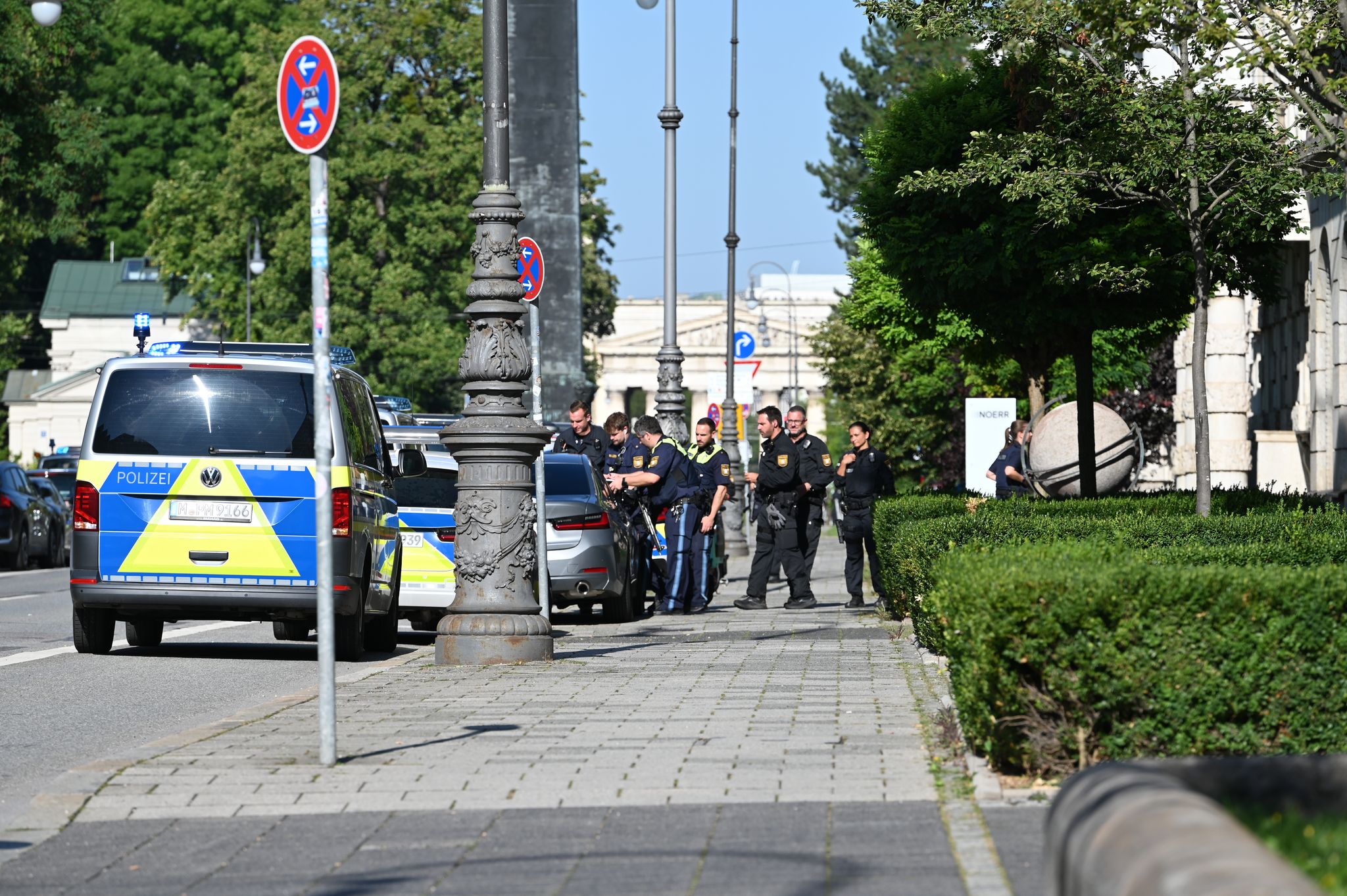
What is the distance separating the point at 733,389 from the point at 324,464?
99.0ft

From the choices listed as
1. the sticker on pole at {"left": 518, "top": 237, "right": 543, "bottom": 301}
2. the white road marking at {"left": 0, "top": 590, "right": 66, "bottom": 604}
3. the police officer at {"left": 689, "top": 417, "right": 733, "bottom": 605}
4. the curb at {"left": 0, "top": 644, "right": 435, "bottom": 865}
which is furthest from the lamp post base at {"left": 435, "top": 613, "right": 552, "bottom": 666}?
the white road marking at {"left": 0, "top": 590, "right": 66, "bottom": 604}

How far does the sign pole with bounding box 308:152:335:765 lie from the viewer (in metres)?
7.62

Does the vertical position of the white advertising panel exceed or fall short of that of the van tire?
it exceeds it

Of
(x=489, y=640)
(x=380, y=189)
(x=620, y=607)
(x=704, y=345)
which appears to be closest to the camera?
(x=489, y=640)

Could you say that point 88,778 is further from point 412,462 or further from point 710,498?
point 710,498

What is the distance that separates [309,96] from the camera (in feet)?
26.1

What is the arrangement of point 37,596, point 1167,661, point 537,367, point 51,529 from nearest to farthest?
1. point 1167,661
2. point 537,367
3. point 37,596
4. point 51,529

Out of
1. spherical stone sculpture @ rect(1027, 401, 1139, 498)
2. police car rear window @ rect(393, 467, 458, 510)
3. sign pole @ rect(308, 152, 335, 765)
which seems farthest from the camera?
spherical stone sculpture @ rect(1027, 401, 1139, 498)

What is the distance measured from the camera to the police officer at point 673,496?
19422 millimetres

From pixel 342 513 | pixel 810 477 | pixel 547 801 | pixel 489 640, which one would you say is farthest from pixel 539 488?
pixel 547 801

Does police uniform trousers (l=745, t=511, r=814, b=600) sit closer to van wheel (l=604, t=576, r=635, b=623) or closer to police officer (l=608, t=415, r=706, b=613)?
police officer (l=608, t=415, r=706, b=613)

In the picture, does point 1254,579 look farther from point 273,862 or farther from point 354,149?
point 354,149

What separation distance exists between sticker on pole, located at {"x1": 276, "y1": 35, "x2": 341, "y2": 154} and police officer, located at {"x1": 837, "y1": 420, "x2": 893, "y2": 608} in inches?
479

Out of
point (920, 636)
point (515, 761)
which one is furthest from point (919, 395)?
point (515, 761)
